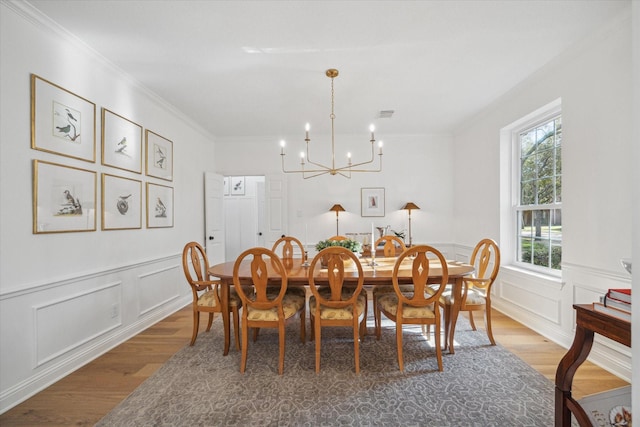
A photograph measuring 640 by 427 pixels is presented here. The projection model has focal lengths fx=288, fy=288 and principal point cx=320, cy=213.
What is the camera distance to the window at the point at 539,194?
9.91ft

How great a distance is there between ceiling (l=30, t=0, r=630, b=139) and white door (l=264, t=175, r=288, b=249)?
1651 millimetres

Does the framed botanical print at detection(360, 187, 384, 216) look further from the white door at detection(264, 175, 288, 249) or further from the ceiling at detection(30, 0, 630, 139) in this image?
the ceiling at detection(30, 0, 630, 139)

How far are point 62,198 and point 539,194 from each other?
15.2ft

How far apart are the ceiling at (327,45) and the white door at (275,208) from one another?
165 cm

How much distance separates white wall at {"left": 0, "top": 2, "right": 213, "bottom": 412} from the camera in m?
1.90

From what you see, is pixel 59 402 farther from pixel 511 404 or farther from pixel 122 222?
pixel 511 404

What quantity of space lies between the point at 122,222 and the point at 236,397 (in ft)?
6.84

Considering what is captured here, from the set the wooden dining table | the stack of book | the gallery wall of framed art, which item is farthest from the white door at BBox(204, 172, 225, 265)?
the stack of book

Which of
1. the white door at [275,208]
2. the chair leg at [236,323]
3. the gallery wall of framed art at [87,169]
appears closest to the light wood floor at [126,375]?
the chair leg at [236,323]

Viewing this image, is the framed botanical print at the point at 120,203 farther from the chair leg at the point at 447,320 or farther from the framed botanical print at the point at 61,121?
the chair leg at the point at 447,320

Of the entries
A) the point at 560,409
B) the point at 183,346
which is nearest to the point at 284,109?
the point at 183,346

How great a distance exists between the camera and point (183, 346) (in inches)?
109

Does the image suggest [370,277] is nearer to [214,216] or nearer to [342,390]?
[342,390]

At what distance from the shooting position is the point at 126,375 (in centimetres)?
228
